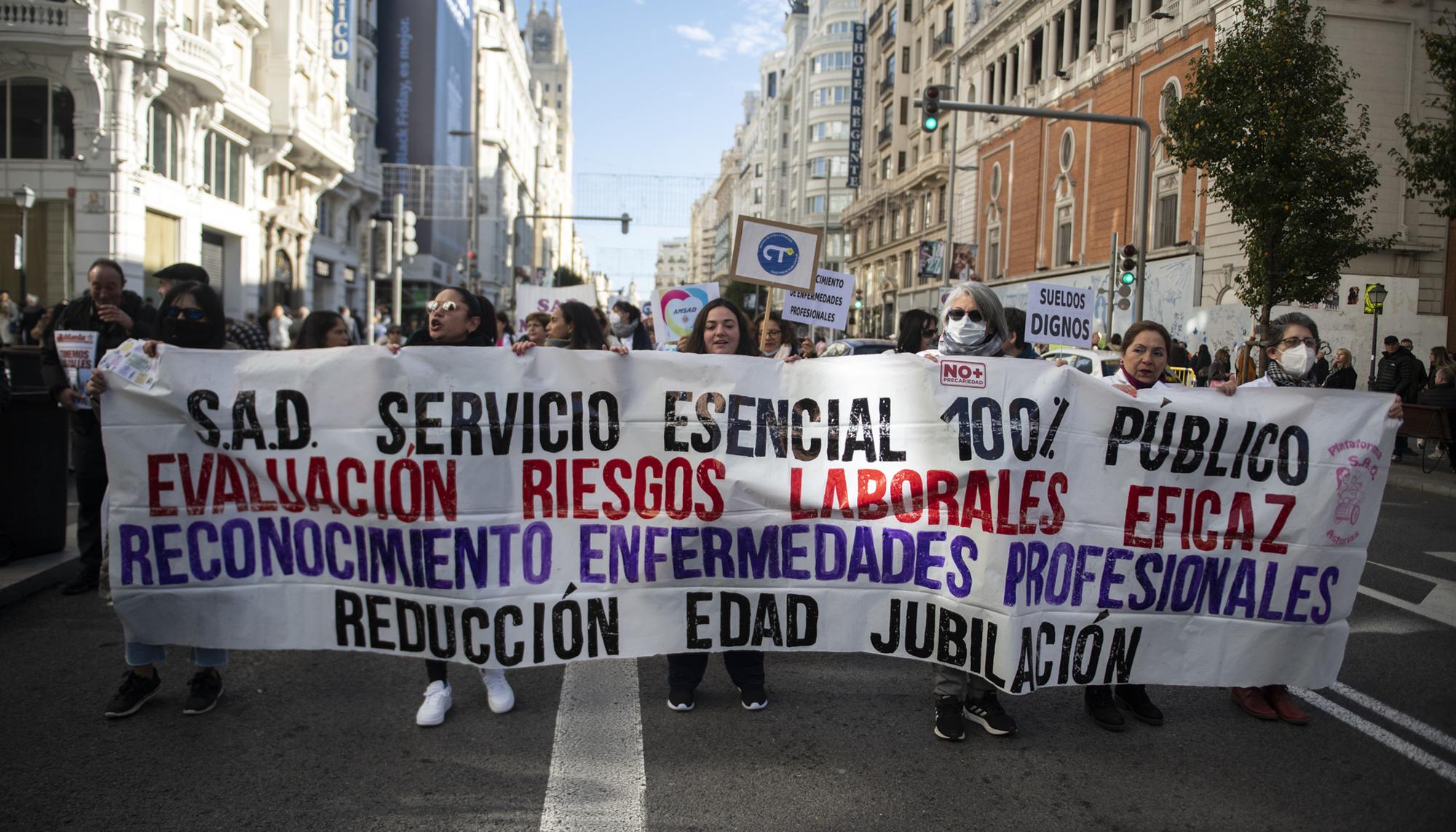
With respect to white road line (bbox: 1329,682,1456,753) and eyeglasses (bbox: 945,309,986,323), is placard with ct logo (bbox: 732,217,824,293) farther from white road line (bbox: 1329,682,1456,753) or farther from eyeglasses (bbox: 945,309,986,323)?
white road line (bbox: 1329,682,1456,753)

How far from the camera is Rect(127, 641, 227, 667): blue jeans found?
163 inches

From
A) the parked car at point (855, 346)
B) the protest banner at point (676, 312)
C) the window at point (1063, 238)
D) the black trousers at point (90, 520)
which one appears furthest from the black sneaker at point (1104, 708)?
the window at point (1063, 238)

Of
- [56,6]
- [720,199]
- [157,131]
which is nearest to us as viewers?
[56,6]

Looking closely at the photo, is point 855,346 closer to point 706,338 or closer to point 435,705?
point 706,338

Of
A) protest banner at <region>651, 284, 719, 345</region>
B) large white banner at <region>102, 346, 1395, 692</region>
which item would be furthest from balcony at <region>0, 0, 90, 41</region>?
large white banner at <region>102, 346, 1395, 692</region>

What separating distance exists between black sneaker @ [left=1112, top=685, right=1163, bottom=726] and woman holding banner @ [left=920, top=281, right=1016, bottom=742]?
532 millimetres

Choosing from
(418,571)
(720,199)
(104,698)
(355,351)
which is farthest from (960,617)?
(720,199)

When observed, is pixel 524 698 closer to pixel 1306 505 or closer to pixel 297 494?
pixel 297 494

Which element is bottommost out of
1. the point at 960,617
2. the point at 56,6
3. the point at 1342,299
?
the point at 960,617

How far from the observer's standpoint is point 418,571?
4160mm

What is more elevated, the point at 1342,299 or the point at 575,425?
the point at 1342,299

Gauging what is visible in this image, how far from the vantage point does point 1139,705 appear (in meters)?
4.35

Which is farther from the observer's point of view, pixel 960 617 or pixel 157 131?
pixel 157 131

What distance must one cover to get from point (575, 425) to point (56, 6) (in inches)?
995
